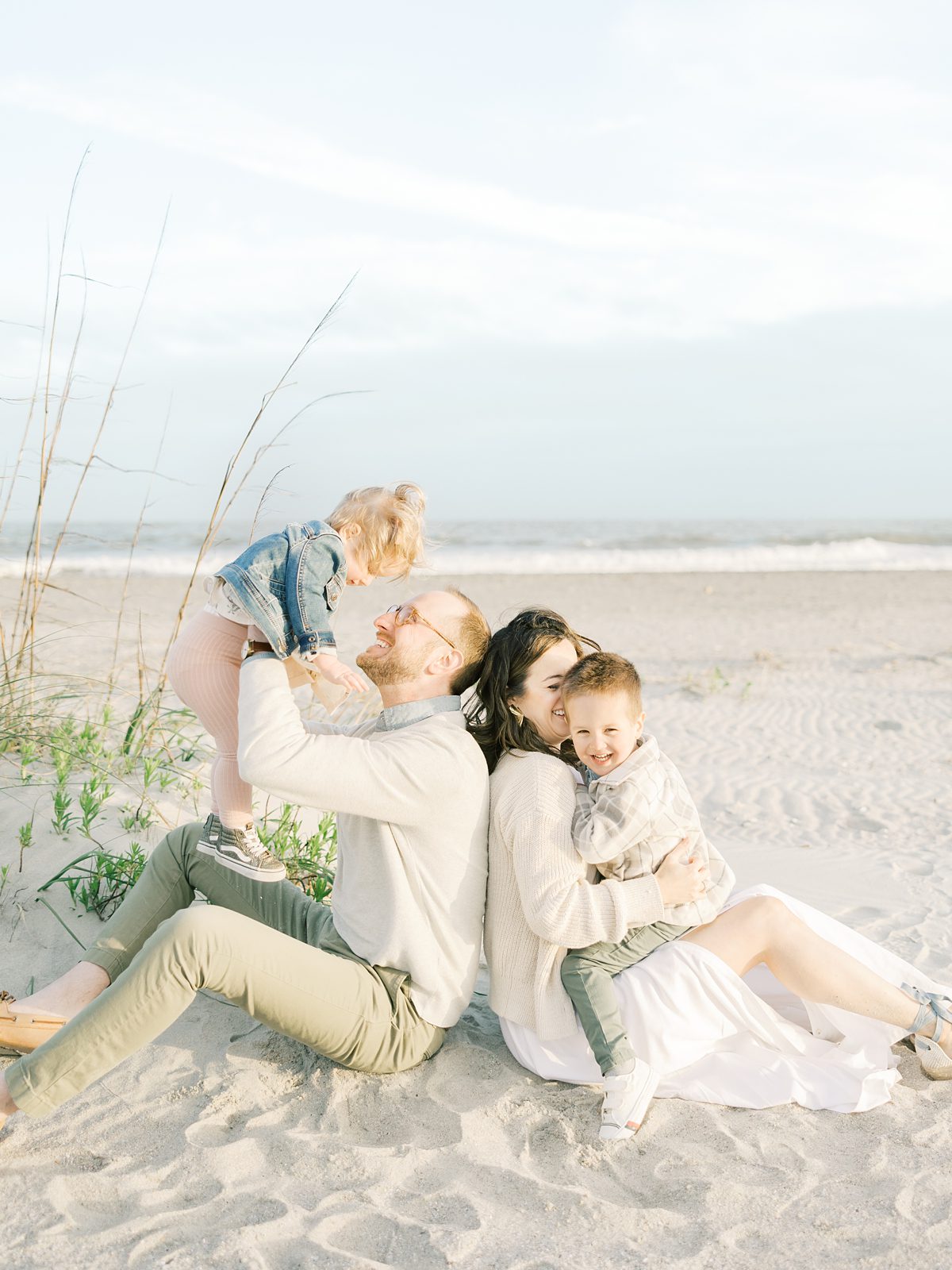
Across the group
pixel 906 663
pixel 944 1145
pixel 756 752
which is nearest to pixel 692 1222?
pixel 944 1145

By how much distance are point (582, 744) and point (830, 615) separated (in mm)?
12820

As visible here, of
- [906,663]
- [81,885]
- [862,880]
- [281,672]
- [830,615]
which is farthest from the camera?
[830,615]

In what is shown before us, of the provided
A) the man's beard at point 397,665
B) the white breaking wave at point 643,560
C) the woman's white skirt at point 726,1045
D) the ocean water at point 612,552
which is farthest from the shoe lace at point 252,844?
the white breaking wave at point 643,560

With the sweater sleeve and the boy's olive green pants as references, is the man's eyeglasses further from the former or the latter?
the boy's olive green pants

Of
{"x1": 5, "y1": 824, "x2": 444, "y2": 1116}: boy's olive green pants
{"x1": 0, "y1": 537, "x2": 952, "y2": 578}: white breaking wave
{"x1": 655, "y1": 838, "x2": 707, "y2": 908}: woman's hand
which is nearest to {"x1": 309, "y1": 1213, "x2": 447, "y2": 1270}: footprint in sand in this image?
{"x1": 5, "y1": 824, "x2": 444, "y2": 1116}: boy's olive green pants

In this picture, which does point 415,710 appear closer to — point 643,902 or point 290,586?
point 290,586

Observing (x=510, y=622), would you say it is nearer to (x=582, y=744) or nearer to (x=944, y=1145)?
(x=582, y=744)

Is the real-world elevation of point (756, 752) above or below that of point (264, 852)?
below

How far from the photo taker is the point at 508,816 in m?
2.83

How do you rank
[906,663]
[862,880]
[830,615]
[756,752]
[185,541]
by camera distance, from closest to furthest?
1. [862,880]
2. [756,752]
3. [906,663]
4. [830,615]
5. [185,541]

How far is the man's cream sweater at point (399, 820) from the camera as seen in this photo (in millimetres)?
2652

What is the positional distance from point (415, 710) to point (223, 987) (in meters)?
0.86

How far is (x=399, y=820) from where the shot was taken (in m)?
2.72

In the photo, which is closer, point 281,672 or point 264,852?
point 281,672
